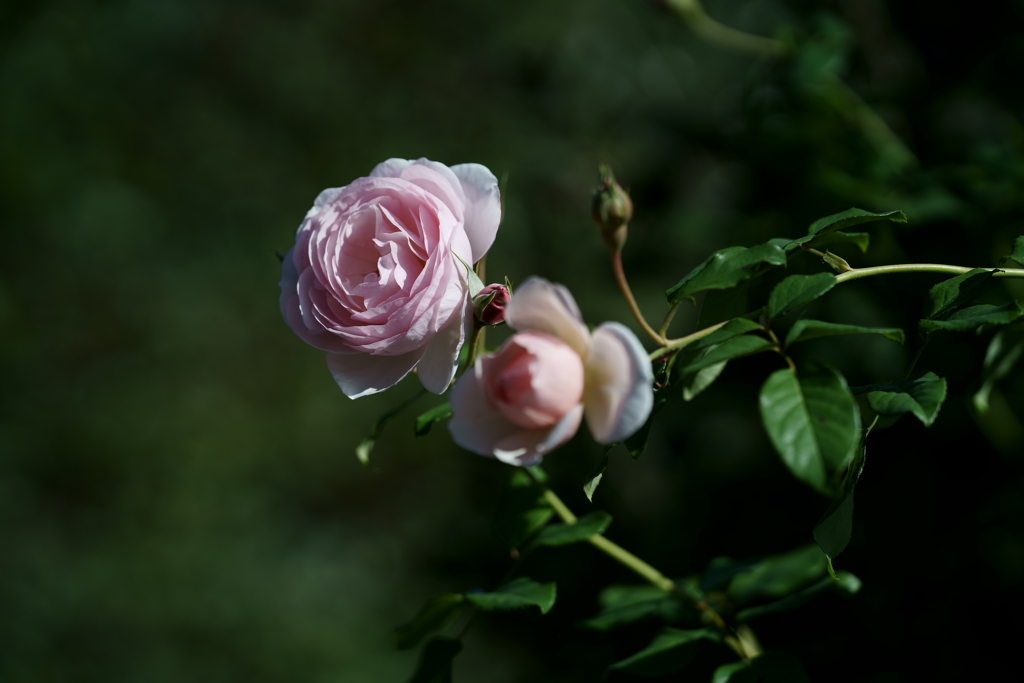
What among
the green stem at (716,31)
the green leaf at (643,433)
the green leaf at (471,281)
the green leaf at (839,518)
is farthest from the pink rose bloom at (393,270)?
the green stem at (716,31)

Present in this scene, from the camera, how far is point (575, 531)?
61 centimetres

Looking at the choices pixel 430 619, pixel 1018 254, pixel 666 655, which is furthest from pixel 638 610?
pixel 1018 254

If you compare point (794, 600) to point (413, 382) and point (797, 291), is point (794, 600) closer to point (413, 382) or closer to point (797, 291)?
point (797, 291)

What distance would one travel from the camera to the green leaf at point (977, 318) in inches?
16.2

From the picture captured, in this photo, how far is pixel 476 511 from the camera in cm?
163

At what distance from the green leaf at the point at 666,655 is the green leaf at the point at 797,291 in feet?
0.92

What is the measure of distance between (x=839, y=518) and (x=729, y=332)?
13cm

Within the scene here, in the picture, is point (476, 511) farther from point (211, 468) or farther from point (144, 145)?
point (144, 145)

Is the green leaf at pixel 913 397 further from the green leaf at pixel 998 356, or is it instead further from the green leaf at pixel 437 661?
the green leaf at pixel 437 661

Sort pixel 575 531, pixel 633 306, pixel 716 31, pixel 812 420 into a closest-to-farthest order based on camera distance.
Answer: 1. pixel 812 420
2. pixel 633 306
3. pixel 575 531
4. pixel 716 31

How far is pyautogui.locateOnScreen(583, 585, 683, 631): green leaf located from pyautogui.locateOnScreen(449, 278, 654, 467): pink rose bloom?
29 centimetres

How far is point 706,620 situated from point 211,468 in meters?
2.07

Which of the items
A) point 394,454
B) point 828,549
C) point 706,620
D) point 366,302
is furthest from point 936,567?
point 394,454

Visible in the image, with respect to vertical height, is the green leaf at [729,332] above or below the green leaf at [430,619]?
above
